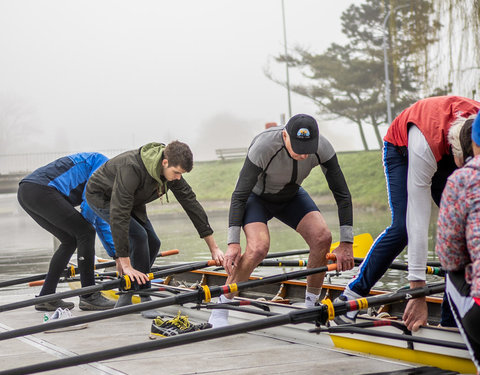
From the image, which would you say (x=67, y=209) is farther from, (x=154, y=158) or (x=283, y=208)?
(x=283, y=208)

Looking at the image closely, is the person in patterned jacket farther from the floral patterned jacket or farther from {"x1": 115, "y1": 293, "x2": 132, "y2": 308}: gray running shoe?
{"x1": 115, "y1": 293, "x2": 132, "y2": 308}: gray running shoe

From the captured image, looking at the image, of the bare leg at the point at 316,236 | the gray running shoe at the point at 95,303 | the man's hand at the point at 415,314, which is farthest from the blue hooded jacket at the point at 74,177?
the man's hand at the point at 415,314

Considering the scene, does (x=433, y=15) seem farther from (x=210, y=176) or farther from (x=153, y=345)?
(x=210, y=176)

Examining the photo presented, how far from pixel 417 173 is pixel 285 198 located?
67.3 inches

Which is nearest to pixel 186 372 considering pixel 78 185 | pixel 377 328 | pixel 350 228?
pixel 377 328

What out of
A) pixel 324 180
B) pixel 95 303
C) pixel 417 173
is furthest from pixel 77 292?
pixel 324 180

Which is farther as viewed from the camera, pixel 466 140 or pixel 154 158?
pixel 154 158

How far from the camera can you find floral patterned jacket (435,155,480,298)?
7.97 feet

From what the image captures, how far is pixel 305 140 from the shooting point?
185 inches

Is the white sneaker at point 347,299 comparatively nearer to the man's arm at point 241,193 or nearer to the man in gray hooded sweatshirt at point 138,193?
the man's arm at point 241,193

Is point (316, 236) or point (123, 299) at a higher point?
point (316, 236)

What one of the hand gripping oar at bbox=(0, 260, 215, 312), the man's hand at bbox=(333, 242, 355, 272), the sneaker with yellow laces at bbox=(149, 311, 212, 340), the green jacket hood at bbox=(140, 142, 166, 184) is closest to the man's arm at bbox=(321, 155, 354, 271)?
the man's hand at bbox=(333, 242, 355, 272)

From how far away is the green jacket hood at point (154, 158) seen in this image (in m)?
5.41

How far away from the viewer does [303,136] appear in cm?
470
